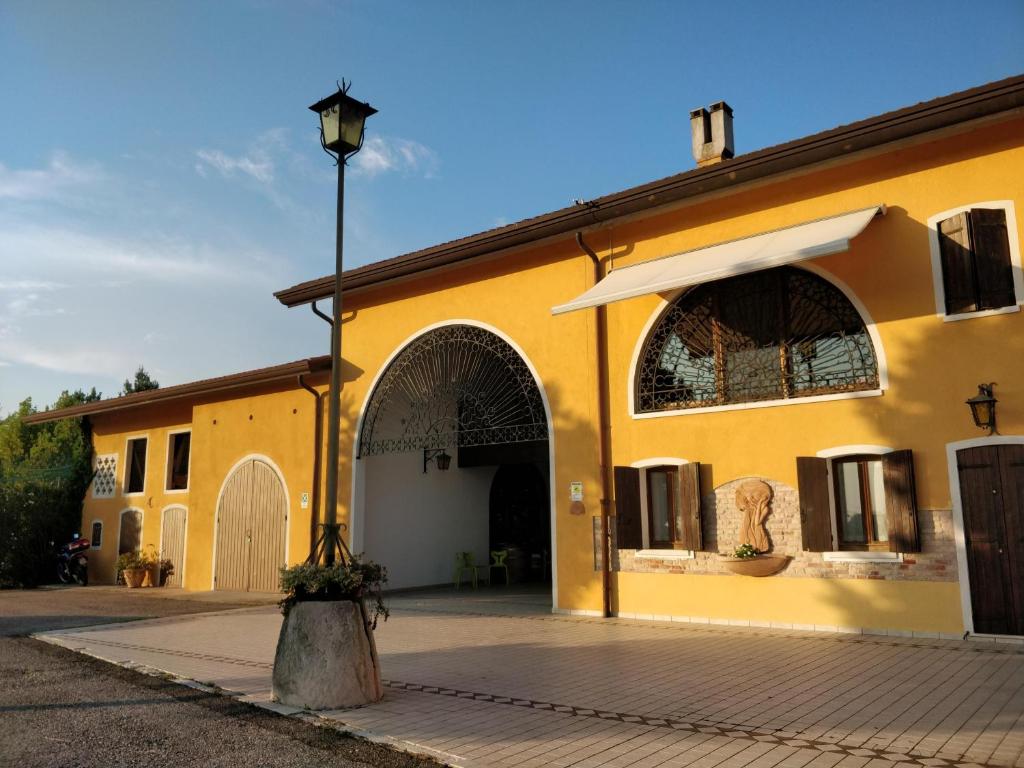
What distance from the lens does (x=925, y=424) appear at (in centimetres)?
838

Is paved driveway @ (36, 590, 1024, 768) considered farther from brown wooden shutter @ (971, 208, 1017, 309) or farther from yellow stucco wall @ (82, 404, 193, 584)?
yellow stucco wall @ (82, 404, 193, 584)

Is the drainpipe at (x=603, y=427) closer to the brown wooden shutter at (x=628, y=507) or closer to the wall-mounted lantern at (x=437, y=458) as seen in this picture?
the brown wooden shutter at (x=628, y=507)

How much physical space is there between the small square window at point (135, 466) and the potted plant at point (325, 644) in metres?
14.7

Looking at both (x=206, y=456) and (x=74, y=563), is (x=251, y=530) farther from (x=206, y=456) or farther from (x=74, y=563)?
(x=74, y=563)

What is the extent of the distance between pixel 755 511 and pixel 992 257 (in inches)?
147

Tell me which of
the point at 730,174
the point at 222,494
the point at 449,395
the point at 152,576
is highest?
the point at 730,174

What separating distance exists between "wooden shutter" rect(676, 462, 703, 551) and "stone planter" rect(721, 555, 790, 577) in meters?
0.54

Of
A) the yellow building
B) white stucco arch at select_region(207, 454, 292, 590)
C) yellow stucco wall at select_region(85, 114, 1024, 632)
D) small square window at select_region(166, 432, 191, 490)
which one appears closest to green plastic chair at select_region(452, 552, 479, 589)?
the yellow building

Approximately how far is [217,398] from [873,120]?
13779 millimetres

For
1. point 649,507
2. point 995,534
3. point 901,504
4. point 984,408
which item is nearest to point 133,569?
point 649,507

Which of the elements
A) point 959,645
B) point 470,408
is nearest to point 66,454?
point 470,408

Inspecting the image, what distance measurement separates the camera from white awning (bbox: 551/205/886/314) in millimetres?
8234

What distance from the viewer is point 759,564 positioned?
30.1 feet

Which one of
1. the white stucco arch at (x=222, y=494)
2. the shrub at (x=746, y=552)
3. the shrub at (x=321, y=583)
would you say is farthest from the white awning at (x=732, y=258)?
the white stucco arch at (x=222, y=494)
